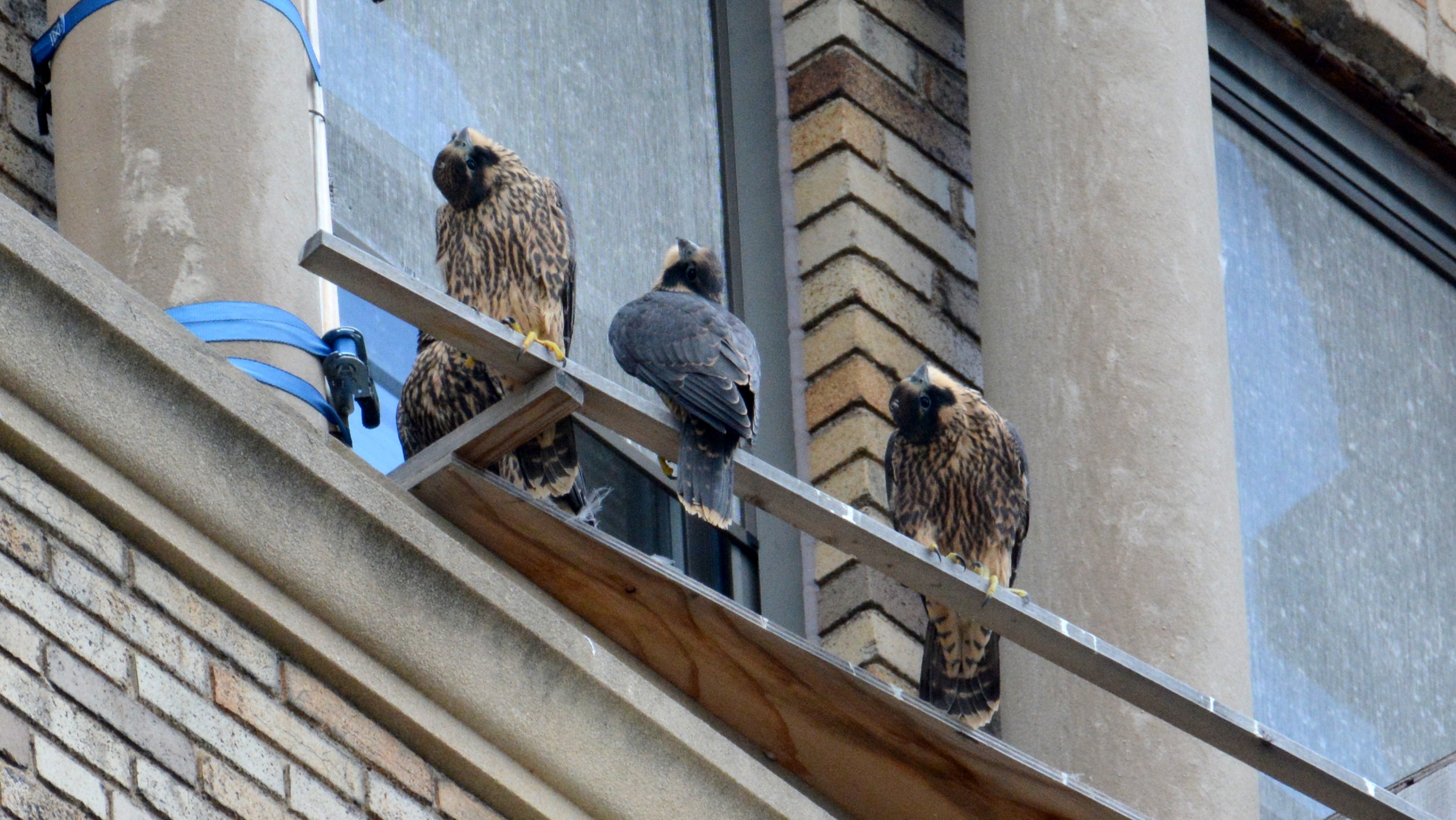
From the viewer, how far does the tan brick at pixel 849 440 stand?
6.98 m

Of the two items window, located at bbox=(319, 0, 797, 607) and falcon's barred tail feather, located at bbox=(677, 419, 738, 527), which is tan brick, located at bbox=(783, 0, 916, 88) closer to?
window, located at bbox=(319, 0, 797, 607)

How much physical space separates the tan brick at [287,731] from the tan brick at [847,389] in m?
2.91

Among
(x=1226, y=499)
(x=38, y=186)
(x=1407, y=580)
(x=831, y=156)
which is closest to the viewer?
(x=38, y=186)

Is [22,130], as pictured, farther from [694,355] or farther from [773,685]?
[773,685]

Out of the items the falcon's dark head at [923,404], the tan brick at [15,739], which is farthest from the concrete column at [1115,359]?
the tan brick at [15,739]

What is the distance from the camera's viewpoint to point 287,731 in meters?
4.27

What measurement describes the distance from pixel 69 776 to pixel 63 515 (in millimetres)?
442

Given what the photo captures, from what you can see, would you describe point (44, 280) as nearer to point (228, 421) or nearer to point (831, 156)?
point (228, 421)

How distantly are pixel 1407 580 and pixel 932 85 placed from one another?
95.9 inches

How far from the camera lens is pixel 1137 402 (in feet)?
21.4

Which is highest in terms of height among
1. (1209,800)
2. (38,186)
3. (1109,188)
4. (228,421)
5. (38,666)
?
(1109,188)

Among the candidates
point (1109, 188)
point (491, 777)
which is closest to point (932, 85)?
point (1109, 188)

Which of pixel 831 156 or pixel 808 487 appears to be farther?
pixel 831 156

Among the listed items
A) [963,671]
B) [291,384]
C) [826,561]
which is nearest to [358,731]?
[291,384]
